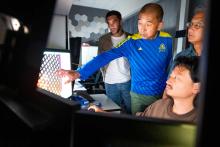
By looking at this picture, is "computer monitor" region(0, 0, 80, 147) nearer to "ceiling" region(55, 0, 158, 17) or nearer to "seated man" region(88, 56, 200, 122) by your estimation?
"seated man" region(88, 56, 200, 122)

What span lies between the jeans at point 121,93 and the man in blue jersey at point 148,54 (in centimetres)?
46

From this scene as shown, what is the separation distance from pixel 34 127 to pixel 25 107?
0.04m

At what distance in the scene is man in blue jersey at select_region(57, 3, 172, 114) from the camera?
5.96 feet

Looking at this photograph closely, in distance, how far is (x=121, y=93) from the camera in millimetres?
2465

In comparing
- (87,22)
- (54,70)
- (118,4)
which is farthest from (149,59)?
(87,22)

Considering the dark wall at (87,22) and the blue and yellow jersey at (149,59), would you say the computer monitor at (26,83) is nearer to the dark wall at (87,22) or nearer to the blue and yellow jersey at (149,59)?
the blue and yellow jersey at (149,59)

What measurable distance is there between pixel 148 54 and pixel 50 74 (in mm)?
866

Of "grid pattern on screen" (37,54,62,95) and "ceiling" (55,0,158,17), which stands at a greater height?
"ceiling" (55,0,158,17)

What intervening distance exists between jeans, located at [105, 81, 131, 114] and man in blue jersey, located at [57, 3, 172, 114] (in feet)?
1.52

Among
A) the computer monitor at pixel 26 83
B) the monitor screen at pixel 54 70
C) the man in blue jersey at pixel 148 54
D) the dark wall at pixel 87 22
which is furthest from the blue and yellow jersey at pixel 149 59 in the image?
the dark wall at pixel 87 22

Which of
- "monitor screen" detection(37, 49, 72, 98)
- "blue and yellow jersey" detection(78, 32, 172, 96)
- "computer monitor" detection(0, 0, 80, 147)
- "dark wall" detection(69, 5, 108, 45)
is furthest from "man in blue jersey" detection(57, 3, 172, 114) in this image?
"dark wall" detection(69, 5, 108, 45)

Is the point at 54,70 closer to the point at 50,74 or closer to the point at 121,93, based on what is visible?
the point at 50,74

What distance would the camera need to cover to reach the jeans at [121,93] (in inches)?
93.9

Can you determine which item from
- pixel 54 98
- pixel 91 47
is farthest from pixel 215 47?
pixel 91 47
